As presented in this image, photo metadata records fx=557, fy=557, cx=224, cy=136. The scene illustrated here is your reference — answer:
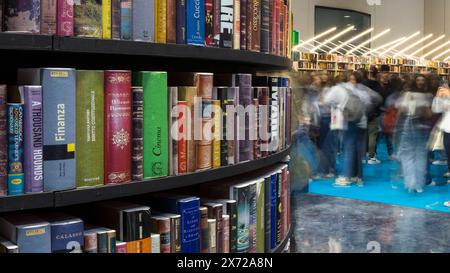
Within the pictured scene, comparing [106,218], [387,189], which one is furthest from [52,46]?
[387,189]

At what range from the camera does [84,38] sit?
53.3 inches

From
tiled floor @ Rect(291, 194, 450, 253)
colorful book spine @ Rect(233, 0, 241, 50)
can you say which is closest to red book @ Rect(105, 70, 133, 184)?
colorful book spine @ Rect(233, 0, 241, 50)

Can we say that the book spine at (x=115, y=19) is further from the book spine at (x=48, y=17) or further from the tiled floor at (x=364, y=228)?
the tiled floor at (x=364, y=228)

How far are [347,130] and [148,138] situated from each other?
6.12m

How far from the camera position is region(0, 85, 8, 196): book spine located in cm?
127

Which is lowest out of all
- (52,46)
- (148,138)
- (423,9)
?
(148,138)

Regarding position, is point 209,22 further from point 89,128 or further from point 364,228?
point 364,228

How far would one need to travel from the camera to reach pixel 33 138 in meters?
1.30

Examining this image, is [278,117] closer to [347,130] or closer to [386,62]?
[347,130]

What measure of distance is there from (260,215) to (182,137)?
56 cm

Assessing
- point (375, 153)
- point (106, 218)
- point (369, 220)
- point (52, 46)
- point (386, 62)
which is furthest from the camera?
point (386, 62)

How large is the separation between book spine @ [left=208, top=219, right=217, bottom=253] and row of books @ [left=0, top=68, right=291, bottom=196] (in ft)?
0.58

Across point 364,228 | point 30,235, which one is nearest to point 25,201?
point 30,235

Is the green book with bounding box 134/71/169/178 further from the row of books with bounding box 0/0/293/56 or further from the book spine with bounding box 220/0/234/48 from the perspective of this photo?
the book spine with bounding box 220/0/234/48
